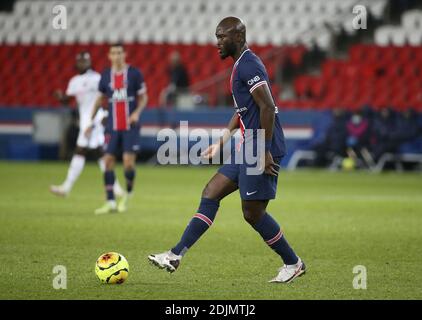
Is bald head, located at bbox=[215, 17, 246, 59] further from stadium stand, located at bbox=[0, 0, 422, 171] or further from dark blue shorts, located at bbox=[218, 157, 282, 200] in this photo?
stadium stand, located at bbox=[0, 0, 422, 171]

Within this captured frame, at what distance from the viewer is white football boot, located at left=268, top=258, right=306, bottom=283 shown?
7609 mm

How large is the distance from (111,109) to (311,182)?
6.72 metres

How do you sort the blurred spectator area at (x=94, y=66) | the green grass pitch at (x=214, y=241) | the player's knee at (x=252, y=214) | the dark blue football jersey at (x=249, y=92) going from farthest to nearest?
1. the blurred spectator area at (x=94, y=66)
2. the player's knee at (x=252, y=214)
3. the dark blue football jersey at (x=249, y=92)
4. the green grass pitch at (x=214, y=241)

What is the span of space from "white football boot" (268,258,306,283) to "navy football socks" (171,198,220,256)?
0.74 meters

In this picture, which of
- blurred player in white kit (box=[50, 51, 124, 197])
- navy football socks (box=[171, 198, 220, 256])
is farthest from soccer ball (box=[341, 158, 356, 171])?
navy football socks (box=[171, 198, 220, 256])

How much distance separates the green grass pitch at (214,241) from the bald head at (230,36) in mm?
1981

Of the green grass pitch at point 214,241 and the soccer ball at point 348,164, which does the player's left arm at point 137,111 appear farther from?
the soccer ball at point 348,164

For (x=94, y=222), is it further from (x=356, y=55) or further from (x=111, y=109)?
(x=356, y=55)

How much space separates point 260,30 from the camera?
25797mm

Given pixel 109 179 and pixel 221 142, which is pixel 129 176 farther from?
pixel 221 142

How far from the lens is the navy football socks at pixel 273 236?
7.62 meters

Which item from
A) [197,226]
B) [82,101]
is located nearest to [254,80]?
[197,226]

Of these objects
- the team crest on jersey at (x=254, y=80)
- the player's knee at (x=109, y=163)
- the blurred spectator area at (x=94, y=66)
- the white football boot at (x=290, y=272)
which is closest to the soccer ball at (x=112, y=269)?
the white football boot at (x=290, y=272)

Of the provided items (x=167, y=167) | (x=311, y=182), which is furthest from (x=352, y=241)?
(x=167, y=167)
